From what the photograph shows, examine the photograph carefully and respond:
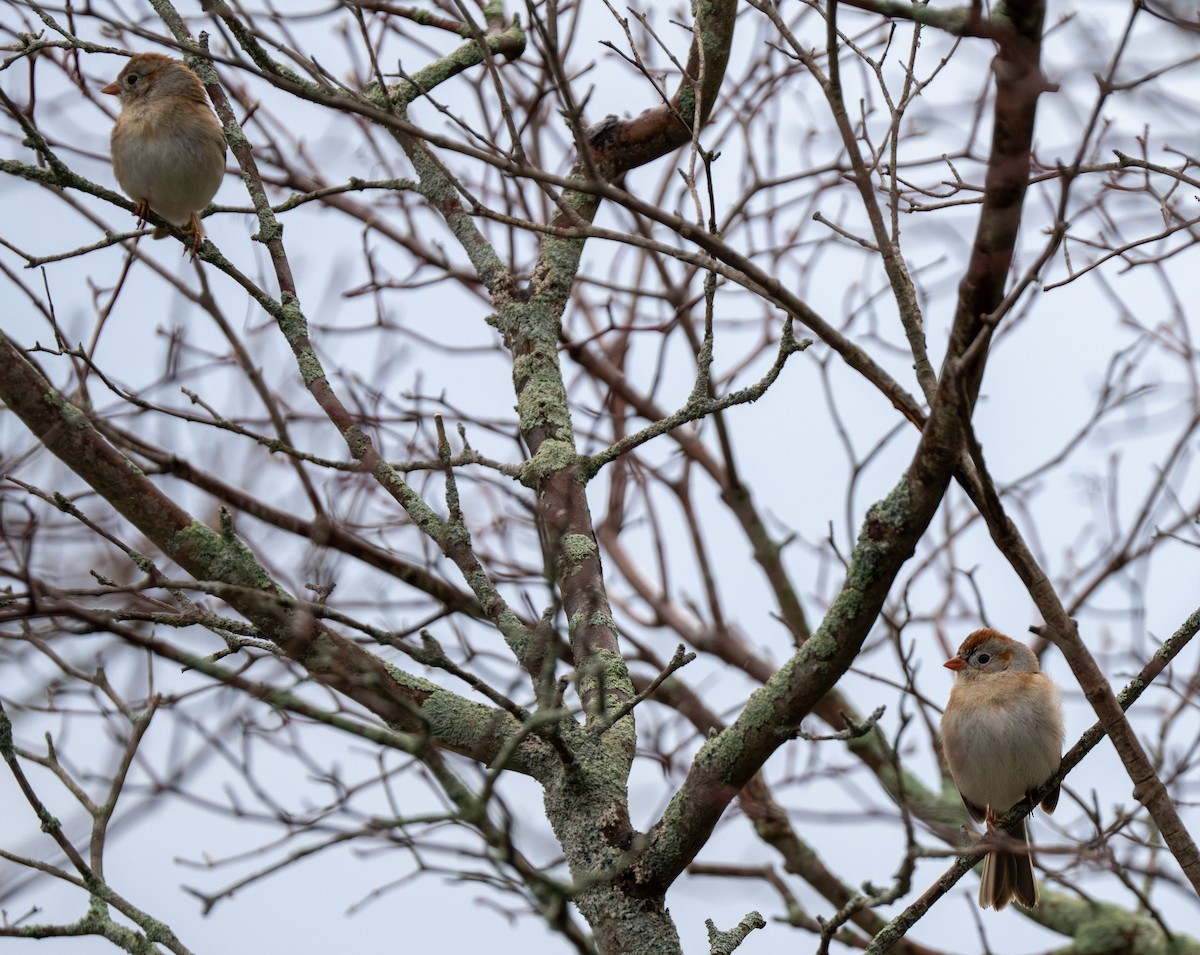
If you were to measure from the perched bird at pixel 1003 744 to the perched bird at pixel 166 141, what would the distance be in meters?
3.42

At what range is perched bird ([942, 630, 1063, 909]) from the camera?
168 inches

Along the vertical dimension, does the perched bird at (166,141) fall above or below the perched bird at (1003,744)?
above

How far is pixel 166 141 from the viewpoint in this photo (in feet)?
16.2

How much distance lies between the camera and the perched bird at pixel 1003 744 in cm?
427

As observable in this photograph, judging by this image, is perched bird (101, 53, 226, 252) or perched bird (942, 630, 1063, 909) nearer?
perched bird (942, 630, 1063, 909)

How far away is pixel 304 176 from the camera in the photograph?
18.8ft

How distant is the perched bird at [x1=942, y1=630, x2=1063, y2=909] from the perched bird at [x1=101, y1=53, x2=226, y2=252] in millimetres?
3418

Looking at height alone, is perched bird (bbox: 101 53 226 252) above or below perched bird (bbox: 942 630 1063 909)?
above

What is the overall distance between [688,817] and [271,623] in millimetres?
989

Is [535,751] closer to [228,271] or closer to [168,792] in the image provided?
[168,792]

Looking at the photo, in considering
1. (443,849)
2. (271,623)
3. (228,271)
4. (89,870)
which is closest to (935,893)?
(443,849)

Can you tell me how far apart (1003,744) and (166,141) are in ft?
12.9

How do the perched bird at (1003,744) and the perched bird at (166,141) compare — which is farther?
the perched bird at (166,141)

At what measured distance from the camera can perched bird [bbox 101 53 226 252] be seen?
16.1 ft
